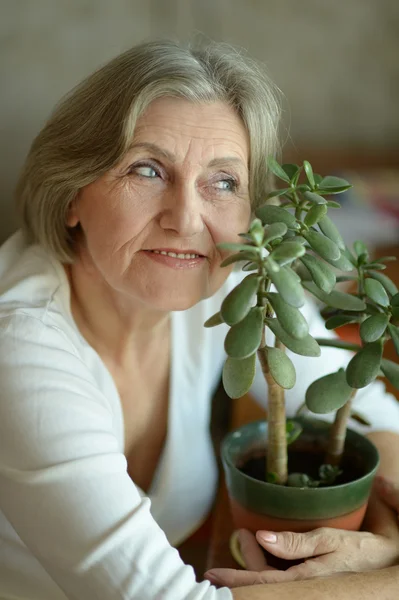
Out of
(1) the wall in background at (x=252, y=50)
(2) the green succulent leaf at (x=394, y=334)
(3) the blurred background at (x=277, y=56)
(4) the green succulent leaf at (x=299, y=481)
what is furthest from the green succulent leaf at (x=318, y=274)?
(1) the wall in background at (x=252, y=50)

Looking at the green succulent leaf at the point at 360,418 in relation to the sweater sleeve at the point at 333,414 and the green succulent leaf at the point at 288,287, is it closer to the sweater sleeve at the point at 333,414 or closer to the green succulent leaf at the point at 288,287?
the sweater sleeve at the point at 333,414

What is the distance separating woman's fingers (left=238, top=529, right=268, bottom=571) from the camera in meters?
1.04

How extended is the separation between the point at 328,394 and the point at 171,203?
1.21 ft

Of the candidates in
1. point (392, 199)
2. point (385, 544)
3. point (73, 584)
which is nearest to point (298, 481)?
point (385, 544)

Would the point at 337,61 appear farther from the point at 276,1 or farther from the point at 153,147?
the point at 153,147

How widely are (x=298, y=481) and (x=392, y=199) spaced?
1.81m

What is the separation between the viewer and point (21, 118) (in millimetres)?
3090

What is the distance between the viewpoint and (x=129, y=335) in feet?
4.33

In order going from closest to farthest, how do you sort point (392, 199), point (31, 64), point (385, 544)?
point (385, 544) < point (392, 199) < point (31, 64)

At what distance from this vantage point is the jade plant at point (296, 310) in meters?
0.84

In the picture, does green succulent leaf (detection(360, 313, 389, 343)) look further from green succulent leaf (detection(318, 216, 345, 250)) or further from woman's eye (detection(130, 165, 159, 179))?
woman's eye (detection(130, 165, 159, 179))

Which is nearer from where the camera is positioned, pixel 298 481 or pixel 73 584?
pixel 73 584

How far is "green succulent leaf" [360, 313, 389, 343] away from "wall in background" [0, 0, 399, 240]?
229 cm

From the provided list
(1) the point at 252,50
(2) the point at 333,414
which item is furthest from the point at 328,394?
(1) the point at 252,50
